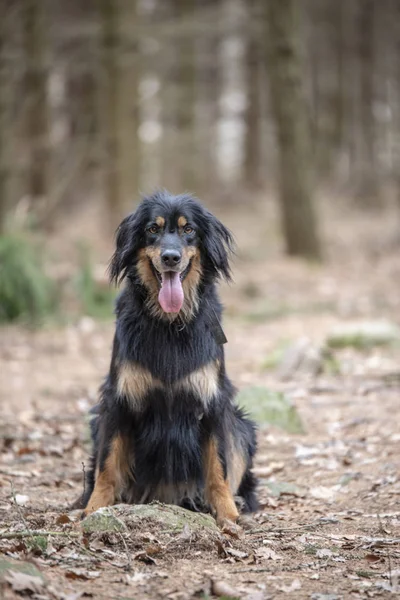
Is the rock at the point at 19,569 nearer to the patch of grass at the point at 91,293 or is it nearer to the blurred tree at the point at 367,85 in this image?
the patch of grass at the point at 91,293

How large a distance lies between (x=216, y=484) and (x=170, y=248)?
5.10ft

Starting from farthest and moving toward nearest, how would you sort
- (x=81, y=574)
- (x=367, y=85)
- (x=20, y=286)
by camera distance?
(x=367, y=85), (x=20, y=286), (x=81, y=574)

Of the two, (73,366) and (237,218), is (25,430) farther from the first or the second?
(237,218)

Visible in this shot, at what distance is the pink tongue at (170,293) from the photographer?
522cm

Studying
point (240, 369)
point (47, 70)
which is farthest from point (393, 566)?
point (47, 70)

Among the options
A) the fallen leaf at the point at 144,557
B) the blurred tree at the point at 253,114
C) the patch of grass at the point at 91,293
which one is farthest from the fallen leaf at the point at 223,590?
the blurred tree at the point at 253,114

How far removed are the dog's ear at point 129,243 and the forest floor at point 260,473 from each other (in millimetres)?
1571

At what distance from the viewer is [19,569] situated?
3742 mm

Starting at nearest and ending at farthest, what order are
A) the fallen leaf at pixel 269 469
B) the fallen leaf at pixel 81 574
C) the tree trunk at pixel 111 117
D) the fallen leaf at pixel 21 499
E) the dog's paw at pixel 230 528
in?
1. the fallen leaf at pixel 81 574
2. the dog's paw at pixel 230 528
3. the fallen leaf at pixel 21 499
4. the fallen leaf at pixel 269 469
5. the tree trunk at pixel 111 117

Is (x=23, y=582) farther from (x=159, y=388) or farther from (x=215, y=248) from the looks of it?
(x=215, y=248)

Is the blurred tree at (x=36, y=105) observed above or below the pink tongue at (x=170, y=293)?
above

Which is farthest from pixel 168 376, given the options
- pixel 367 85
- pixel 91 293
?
pixel 367 85

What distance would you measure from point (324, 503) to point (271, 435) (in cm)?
167

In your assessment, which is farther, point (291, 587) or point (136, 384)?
point (136, 384)
